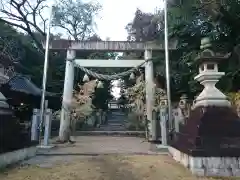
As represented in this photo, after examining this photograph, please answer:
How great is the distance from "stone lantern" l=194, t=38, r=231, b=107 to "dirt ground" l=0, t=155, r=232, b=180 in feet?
5.42

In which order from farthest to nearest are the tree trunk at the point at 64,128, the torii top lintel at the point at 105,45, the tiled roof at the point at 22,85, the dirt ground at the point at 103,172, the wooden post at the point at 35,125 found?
the tiled roof at the point at 22,85 < the torii top lintel at the point at 105,45 < the tree trunk at the point at 64,128 < the wooden post at the point at 35,125 < the dirt ground at the point at 103,172

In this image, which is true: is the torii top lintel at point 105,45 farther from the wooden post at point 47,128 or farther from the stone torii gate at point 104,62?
the wooden post at point 47,128

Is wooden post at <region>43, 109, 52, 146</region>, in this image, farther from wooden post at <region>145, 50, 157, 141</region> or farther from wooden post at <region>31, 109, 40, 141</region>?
wooden post at <region>145, 50, 157, 141</region>

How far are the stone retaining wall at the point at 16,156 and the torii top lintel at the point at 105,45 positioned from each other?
5.93m

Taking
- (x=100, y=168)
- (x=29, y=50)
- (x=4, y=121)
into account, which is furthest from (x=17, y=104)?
(x=100, y=168)

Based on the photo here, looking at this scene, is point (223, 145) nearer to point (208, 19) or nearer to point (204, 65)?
point (204, 65)

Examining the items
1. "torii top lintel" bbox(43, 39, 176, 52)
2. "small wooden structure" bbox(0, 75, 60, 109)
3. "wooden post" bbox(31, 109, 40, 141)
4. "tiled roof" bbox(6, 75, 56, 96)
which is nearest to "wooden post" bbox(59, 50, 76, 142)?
"torii top lintel" bbox(43, 39, 176, 52)

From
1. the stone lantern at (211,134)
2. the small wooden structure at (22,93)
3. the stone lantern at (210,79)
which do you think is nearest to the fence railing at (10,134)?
the stone lantern at (211,134)

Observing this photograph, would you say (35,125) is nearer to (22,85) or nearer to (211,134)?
(211,134)

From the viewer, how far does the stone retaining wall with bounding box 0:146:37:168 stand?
20.0ft

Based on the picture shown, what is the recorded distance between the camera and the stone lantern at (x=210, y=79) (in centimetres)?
622

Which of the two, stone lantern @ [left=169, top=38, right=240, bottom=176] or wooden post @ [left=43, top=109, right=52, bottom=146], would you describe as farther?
wooden post @ [left=43, top=109, right=52, bottom=146]

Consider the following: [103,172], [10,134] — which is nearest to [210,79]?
[103,172]

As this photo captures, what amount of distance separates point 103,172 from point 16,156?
265 cm
